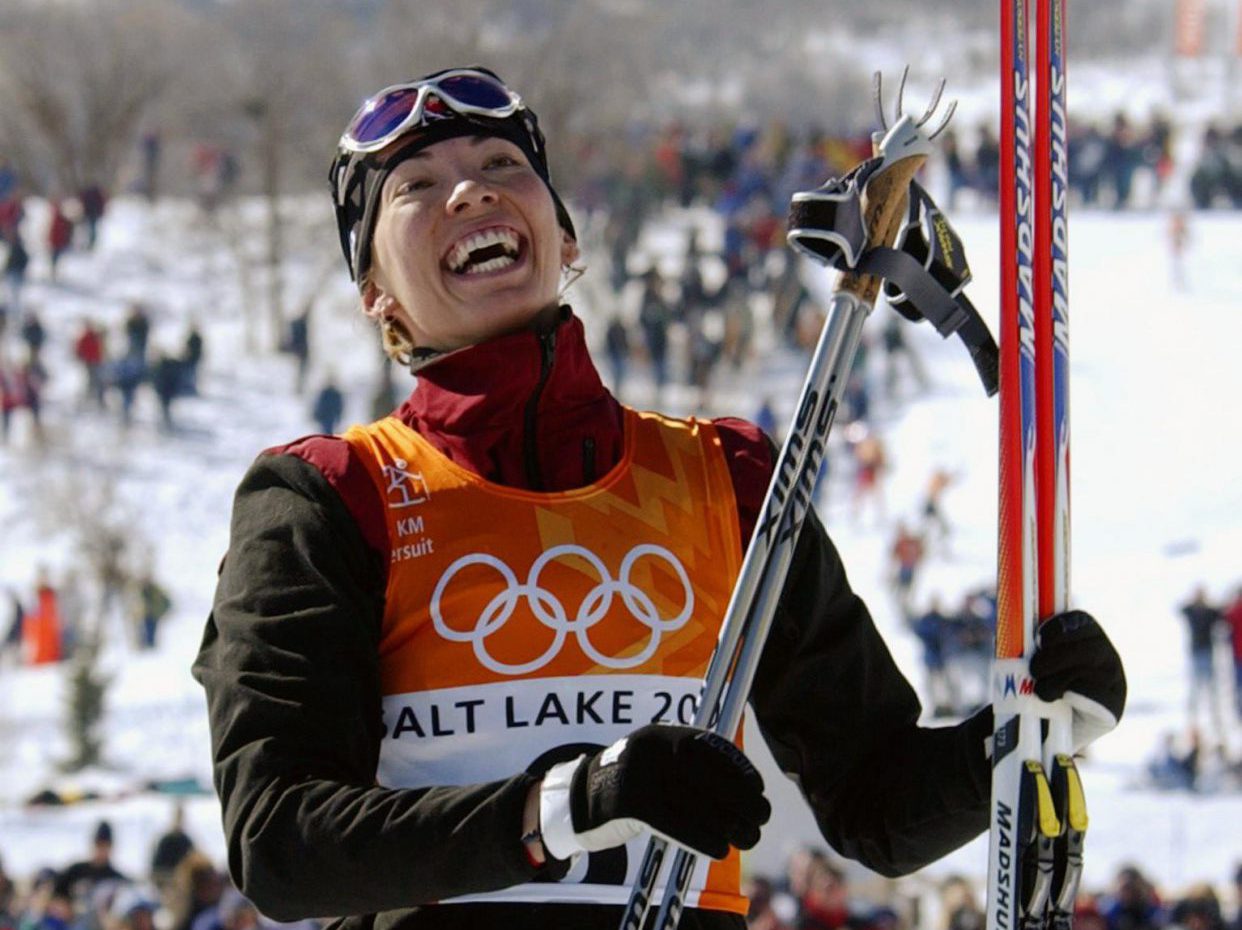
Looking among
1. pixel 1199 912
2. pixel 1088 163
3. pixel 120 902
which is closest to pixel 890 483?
pixel 1088 163

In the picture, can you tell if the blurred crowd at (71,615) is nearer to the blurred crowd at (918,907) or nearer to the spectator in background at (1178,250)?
the blurred crowd at (918,907)

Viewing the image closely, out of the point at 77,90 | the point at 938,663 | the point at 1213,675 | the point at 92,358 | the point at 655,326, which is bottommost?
the point at 1213,675

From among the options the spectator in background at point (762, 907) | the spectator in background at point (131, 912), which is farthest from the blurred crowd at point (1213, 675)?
the spectator in background at point (131, 912)

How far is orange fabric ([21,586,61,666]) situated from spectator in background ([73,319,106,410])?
19.7 feet

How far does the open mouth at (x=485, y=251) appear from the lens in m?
2.89

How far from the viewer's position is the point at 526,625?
2.75 m

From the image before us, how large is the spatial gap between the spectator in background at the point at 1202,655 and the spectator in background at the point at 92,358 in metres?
12.7

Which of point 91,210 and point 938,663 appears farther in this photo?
point 91,210

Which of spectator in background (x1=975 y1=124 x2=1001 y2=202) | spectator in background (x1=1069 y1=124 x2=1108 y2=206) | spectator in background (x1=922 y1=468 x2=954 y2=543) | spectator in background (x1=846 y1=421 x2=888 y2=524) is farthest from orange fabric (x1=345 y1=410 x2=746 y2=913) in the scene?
spectator in background (x1=1069 y1=124 x2=1108 y2=206)

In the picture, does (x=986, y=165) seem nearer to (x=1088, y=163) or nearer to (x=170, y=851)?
(x=1088, y=163)

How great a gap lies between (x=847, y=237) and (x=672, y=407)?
20196 millimetres

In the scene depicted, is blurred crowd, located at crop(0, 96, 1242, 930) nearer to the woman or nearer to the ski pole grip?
the woman

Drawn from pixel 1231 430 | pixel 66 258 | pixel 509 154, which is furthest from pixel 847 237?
pixel 66 258

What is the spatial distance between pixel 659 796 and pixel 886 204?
822 mm
